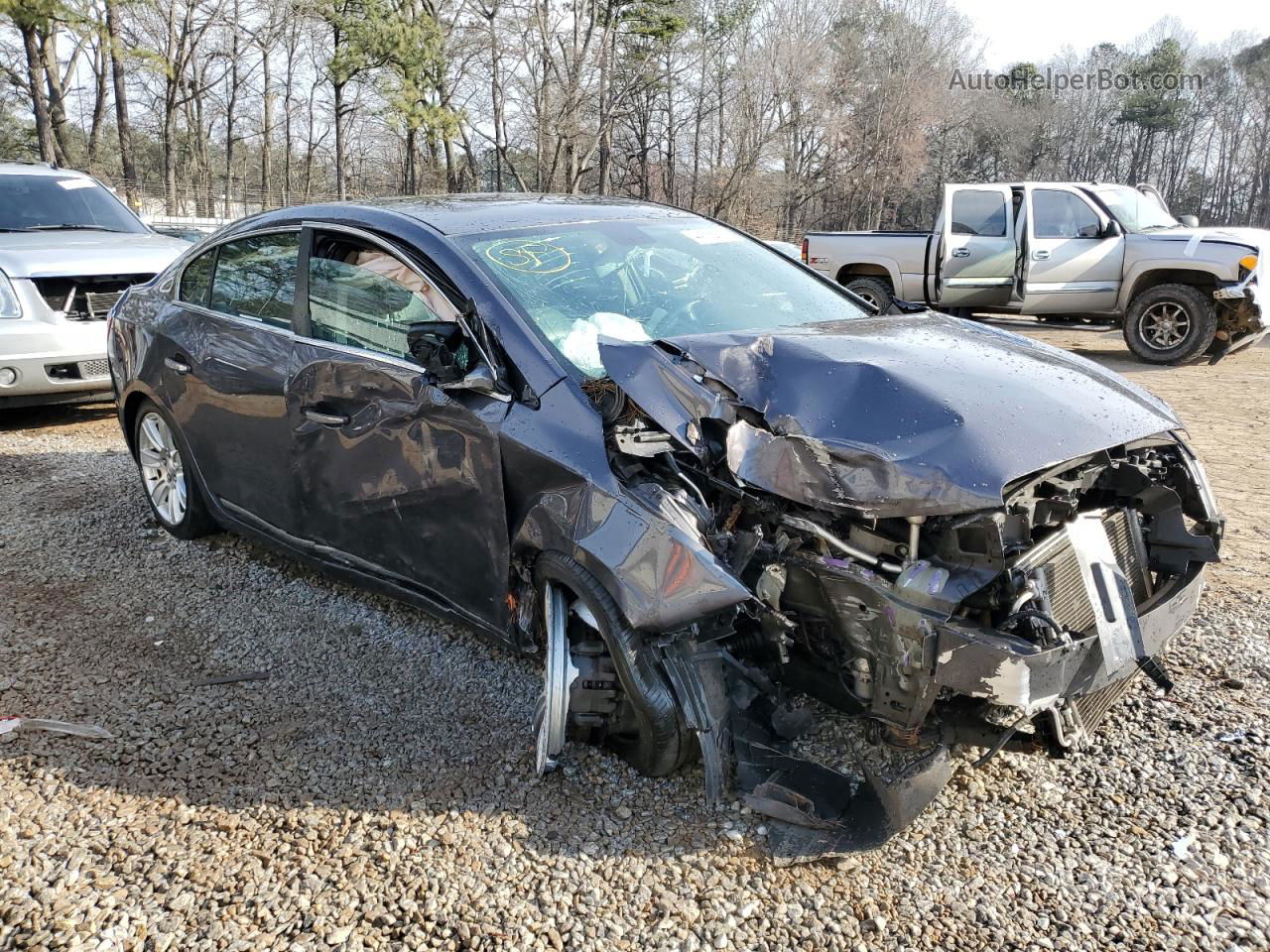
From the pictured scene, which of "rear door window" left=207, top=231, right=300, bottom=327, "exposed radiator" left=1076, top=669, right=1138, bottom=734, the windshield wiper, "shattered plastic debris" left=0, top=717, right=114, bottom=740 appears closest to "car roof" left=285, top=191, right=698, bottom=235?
"rear door window" left=207, top=231, right=300, bottom=327

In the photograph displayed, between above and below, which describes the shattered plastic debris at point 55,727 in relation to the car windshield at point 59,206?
below

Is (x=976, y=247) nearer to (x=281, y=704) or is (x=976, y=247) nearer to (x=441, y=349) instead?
(x=441, y=349)

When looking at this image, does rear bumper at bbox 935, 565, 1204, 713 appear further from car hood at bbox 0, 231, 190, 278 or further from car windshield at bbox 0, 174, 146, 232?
car windshield at bbox 0, 174, 146, 232

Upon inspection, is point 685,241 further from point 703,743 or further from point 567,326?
point 703,743

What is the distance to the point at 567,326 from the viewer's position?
3.14 metres

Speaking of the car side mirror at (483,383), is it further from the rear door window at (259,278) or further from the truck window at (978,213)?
the truck window at (978,213)

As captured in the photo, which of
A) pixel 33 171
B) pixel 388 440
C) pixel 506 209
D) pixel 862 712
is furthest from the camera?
pixel 33 171

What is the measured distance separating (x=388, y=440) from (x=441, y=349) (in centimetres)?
52

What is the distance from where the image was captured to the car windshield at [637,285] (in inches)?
126

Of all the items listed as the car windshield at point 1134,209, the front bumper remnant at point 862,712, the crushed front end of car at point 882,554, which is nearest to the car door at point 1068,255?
the car windshield at point 1134,209

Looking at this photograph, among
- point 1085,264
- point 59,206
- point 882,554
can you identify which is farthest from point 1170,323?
point 59,206

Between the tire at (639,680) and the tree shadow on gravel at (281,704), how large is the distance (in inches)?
6.4

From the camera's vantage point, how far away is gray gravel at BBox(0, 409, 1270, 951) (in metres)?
2.33

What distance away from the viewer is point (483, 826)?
2695 mm
